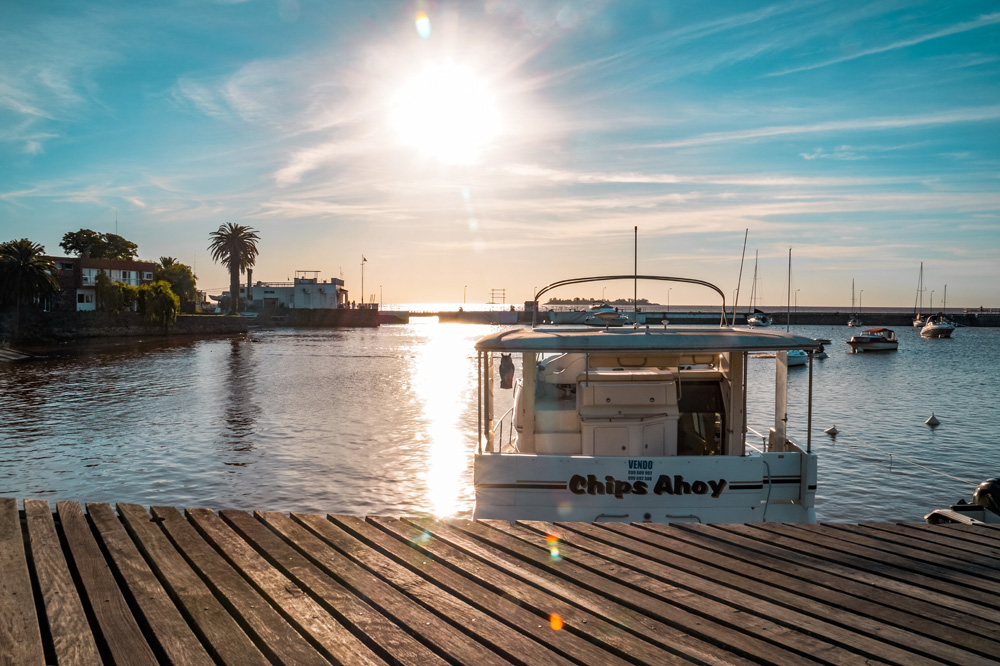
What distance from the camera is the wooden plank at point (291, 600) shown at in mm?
3684

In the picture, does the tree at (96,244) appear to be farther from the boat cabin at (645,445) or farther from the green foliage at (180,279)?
the boat cabin at (645,445)

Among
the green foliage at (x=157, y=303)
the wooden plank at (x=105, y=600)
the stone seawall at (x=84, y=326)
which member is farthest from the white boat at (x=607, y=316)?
the green foliage at (x=157, y=303)

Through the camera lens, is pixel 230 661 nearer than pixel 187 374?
Yes

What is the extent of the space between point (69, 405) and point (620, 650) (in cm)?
3247

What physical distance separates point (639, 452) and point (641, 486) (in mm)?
849

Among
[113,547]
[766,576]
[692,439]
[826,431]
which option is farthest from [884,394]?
[113,547]

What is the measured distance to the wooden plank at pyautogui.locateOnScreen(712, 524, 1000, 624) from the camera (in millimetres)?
4375

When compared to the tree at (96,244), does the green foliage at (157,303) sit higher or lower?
lower

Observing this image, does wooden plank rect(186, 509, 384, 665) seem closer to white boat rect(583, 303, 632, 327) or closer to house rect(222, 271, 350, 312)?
white boat rect(583, 303, 632, 327)

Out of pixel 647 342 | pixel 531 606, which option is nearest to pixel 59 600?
pixel 531 606

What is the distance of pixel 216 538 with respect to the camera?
5.45 meters

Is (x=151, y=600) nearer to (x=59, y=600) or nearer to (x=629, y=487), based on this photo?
(x=59, y=600)

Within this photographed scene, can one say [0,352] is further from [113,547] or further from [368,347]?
[113,547]

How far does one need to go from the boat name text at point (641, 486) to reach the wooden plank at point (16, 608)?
589cm
